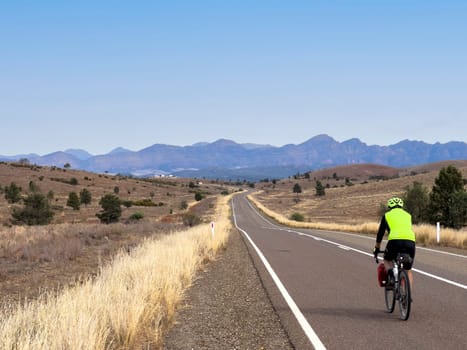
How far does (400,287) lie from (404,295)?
231 millimetres

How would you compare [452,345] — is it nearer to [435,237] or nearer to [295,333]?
[295,333]

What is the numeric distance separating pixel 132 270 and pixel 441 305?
619cm

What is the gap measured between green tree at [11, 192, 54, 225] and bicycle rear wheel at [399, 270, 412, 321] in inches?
1765

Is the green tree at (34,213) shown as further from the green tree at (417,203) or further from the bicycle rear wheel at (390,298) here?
the bicycle rear wheel at (390,298)

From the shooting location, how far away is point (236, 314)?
28.3ft

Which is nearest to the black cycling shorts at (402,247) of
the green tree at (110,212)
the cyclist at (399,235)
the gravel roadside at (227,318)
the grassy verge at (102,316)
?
the cyclist at (399,235)

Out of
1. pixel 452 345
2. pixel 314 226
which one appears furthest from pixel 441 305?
pixel 314 226

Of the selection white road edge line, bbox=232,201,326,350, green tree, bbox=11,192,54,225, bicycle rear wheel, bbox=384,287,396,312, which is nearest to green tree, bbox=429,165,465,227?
white road edge line, bbox=232,201,326,350

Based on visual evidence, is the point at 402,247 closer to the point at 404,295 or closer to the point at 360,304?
the point at 404,295

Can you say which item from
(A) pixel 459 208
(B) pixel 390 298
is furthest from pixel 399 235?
(A) pixel 459 208

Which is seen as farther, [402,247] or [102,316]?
[402,247]

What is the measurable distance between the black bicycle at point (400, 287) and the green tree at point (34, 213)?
44.4m

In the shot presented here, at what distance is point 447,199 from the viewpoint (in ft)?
141

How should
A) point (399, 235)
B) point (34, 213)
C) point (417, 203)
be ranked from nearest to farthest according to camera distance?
point (399, 235), point (34, 213), point (417, 203)
